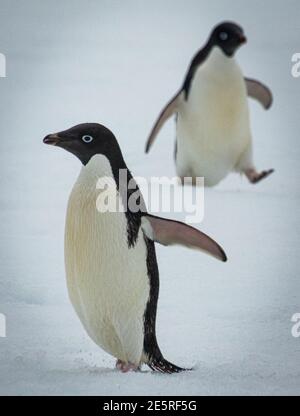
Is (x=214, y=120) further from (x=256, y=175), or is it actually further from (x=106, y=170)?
(x=106, y=170)

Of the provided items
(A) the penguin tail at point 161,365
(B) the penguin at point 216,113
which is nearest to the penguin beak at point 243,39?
(B) the penguin at point 216,113

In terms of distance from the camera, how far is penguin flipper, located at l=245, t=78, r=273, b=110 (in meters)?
1.92

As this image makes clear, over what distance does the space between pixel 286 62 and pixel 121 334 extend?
2.46ft

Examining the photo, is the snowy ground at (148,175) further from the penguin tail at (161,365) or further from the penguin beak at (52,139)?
the penguin beak at (52,139)

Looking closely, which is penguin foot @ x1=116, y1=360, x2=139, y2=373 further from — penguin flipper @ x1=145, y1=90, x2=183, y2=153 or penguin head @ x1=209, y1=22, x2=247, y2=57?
penguin head @ x1=209, y1=22, x2=247, y2=57

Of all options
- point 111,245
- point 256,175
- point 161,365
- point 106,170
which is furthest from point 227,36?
point 161,365

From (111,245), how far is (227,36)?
0.57 metres

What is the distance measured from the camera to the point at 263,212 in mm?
1924

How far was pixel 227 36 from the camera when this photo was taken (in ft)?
6.26

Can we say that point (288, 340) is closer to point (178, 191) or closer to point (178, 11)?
point (178, 191)

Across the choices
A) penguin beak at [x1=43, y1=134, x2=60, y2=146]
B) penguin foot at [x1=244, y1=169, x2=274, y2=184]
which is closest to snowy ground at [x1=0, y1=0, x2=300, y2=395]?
penguin foot at [x1=244, y1=169, x2=274, y2=184]

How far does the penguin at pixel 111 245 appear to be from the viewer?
177 centimetres
